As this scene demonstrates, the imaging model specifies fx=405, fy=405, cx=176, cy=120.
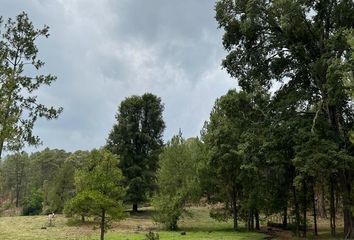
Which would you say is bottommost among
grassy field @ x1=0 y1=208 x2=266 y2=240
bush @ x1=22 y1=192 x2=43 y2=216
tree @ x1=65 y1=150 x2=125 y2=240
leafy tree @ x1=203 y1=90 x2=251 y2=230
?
grassy field @ x1=0 y1=208 x2=266 y2=240

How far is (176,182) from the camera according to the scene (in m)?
49.3

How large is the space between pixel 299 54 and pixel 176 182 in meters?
24.9

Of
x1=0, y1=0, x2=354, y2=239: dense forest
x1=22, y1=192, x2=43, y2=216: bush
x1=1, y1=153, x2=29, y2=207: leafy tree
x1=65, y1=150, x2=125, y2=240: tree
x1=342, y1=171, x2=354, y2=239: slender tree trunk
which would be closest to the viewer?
x1=0, y1=0, x2=354, y2=239: dense forest

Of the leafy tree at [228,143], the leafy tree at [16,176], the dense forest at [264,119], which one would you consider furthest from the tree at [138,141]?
the leafy tree at [16,176]

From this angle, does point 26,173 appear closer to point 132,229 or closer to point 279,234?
point 132,229

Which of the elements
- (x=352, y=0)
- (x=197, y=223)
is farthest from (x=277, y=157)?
(x=197, y=223)

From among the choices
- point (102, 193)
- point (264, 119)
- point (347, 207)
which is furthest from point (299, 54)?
point (102, 193)

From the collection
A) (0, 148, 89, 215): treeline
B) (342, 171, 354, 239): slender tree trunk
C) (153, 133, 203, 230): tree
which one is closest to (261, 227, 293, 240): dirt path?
(342, 171, 354, 239): slender tree trunk

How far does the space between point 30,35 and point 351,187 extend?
23742 millimetres

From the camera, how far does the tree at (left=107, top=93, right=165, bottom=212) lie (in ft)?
196

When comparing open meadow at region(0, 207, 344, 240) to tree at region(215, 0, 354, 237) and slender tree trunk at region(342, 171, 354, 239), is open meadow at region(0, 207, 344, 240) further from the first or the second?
tree at region(215, 0, 354, 237)

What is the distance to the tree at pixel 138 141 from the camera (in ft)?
196

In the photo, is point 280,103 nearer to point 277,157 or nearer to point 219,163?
point 277,157

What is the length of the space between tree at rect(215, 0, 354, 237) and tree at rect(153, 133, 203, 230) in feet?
58.0
